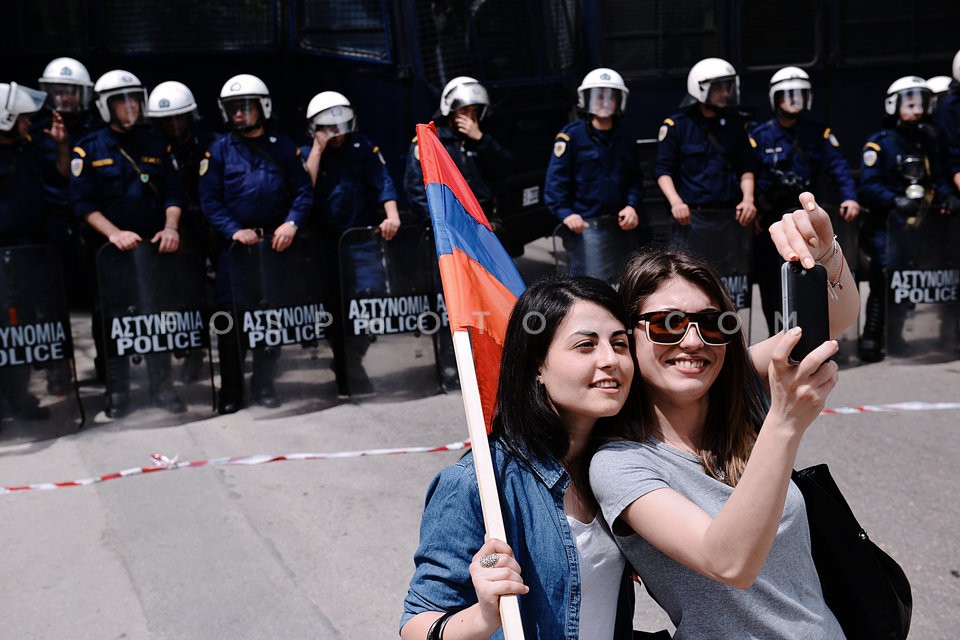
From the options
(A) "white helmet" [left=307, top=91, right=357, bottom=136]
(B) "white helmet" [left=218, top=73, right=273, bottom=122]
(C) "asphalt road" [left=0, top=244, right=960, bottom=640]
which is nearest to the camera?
(C) "asphalt road" [left=0, top=244, right=960, bottom=640]

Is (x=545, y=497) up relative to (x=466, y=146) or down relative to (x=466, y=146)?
down

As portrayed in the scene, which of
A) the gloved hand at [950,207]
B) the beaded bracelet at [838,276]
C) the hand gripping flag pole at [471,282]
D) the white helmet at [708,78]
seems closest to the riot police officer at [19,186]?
the white helmet at [708,78]

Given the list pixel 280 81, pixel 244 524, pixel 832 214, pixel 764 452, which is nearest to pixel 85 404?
Result: pixel 244 524

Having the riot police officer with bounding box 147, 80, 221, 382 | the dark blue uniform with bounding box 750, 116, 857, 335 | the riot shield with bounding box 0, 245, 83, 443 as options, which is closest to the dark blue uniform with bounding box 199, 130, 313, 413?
the riot police officer with bounding box 147, 80, 221, 382

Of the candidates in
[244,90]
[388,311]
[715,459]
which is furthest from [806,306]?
[244,90]

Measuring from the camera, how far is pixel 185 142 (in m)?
7.70

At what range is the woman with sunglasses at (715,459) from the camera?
1.70 meters

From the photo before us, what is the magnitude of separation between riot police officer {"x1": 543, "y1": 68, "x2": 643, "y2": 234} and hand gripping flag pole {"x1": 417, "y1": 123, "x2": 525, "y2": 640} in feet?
16.6

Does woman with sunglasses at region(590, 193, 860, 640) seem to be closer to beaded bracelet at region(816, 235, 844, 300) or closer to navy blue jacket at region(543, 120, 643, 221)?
beaded bracelet at region(816, 235, 844, 300)

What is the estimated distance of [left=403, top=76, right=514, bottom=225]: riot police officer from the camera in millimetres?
7656

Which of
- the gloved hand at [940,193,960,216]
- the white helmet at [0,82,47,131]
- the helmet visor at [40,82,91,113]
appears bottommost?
the gloved hand at [940,193,960,216]

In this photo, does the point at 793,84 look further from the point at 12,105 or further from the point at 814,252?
the point at 814,252

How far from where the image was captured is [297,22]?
945cm

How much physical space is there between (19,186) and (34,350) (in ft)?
3.50
